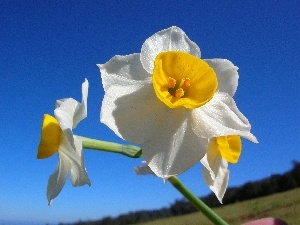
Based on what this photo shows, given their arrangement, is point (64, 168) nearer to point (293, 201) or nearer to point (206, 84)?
point (206, 84)

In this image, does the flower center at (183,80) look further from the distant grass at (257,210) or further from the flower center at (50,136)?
the distant grass at (257,210)

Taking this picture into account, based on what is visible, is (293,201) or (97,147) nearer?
(97,147)

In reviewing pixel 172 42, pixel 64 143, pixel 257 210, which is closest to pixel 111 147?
pixel 64 143

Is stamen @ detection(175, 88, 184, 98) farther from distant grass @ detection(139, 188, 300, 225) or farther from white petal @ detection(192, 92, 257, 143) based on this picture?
distant grass @ detection(139, 188, 300, 225)

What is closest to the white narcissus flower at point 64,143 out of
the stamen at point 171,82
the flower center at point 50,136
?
the flower center at point 50,136

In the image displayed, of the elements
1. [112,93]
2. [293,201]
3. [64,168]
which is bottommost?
[293,201]

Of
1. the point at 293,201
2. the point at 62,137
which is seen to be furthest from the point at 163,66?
the point at 293,201
